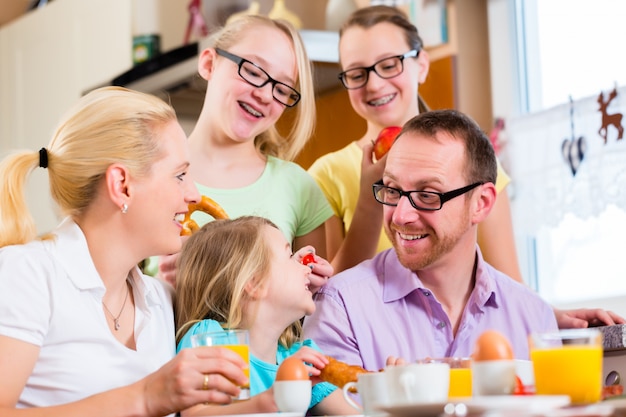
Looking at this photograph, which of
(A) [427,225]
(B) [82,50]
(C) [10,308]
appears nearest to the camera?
(C) [10,308]

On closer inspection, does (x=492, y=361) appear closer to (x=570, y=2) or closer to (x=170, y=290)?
(x=170, y=290)

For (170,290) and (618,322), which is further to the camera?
(618,322)

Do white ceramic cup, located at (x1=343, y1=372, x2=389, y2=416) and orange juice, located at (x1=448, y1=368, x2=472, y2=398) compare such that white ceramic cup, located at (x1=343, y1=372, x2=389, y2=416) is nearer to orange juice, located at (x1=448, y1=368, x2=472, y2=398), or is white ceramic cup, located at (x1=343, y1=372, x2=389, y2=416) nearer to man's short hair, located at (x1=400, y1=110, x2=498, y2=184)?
orange juice, located at (x1=448, y1=368, x2=472, y2=398)

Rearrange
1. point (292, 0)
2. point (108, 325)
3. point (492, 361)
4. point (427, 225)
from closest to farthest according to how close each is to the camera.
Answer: point (492, 361) → point (108, 325) → point (427, 225) → point (292, 0)

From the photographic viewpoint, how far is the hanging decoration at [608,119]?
260cm

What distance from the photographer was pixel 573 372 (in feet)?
3.22

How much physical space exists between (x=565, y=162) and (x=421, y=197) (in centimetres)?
103

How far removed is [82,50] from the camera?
12.9 ft

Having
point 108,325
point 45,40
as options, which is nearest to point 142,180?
point 108,325

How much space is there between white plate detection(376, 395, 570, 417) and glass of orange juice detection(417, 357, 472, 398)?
0.22 meters

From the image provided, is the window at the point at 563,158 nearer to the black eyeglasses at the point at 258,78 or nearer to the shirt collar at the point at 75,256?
the black eyeglasses at the point at 258,78

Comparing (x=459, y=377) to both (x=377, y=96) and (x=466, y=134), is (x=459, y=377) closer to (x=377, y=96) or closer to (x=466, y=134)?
(x=466, y=134)

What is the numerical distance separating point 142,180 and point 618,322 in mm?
991

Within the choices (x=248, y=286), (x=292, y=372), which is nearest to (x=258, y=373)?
(x=248, y=286)
